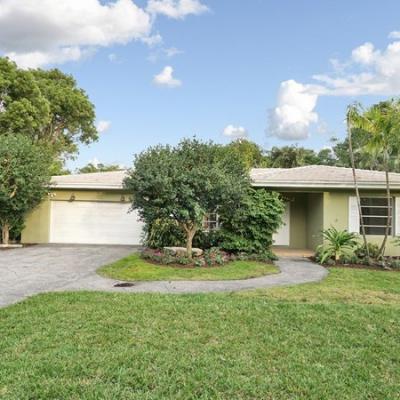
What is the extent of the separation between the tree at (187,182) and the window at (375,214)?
4.82 metres

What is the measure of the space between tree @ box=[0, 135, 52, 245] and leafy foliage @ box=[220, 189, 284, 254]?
25.1ft

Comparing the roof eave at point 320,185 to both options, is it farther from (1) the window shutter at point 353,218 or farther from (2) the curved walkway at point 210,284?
(2) the curved walkway at point 210,284

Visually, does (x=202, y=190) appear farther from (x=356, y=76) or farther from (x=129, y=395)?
(x=356, y=76)

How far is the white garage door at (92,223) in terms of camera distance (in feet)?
52.1

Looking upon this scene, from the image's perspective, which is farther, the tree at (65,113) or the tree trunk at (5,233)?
the tree at (65,113)

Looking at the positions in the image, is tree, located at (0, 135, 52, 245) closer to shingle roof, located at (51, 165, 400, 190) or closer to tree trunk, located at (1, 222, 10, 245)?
tree trunk, located at (1, 222, 10, 245)

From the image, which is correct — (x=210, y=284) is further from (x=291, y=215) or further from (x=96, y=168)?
(x=96, y=168)

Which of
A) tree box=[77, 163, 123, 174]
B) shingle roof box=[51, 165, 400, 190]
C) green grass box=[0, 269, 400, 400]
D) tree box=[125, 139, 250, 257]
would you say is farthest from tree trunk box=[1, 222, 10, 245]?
tree box=[77, 163, 123, 174]

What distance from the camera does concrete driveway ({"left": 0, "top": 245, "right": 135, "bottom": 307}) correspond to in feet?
23.7

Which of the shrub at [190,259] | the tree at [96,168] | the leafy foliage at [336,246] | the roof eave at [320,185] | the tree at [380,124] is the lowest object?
the shrub at [190,259]

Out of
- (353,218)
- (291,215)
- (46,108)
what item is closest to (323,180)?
(353,218)

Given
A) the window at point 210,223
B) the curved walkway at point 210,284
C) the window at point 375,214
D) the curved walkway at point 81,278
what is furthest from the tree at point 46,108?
the window at point 375,214

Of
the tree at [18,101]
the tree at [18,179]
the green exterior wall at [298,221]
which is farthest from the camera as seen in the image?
the tree at [18,101]

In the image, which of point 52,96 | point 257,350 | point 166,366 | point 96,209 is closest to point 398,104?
point 257,350
